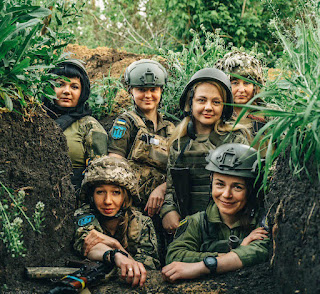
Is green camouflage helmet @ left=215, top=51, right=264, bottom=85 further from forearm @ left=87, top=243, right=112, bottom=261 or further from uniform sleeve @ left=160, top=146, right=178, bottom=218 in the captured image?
forearm @ left=87, top=243, right=112, bottom=261

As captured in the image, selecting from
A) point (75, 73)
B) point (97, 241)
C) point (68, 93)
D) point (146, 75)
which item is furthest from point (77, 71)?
point (97, 241)

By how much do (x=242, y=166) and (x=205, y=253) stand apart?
72 centimetres

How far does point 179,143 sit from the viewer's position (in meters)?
4.62

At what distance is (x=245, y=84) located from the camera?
5324 millimetres

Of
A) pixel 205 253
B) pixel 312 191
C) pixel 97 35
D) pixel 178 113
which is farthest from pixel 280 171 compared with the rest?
pixel 97 35

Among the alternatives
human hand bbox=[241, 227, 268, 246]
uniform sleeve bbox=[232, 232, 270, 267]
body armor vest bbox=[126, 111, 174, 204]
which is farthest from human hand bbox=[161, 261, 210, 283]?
body armor vest bbox=[126, 111, 174, 204]

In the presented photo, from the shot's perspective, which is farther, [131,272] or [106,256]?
[106,256]

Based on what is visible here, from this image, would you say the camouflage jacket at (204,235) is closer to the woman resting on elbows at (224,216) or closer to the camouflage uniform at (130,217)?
the woman resting on elbows at (224,216)

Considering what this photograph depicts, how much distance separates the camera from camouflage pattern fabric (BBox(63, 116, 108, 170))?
501 cm

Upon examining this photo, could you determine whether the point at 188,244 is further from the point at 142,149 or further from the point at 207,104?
the point at 142,149

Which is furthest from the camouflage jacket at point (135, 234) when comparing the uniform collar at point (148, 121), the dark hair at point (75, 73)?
the dark hair at point (75, 73)

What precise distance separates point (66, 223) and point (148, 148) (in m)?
1.51

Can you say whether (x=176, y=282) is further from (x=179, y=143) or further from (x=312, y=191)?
(x=179, y=143)

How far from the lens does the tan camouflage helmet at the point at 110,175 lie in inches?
159
